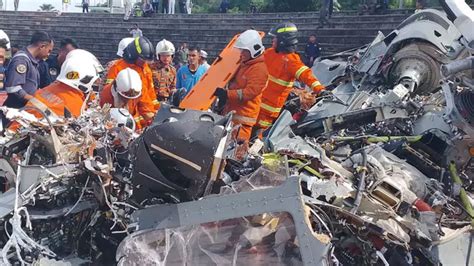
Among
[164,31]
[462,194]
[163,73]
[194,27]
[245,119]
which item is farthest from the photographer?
[164,31]

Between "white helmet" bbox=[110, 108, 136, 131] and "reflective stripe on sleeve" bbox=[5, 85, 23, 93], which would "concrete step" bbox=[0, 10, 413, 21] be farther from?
"white helmet" bbox=[110, 108, 136, 131]

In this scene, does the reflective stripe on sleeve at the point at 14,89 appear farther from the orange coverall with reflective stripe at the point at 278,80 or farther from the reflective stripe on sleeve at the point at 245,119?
the orange coverall with reflective stripe at the point at 278,80

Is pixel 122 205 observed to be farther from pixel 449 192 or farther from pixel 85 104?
pixel 449 192

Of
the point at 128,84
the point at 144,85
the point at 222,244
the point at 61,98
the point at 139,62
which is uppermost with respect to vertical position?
the point at 139,62

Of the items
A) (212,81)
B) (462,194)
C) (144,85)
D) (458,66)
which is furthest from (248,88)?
(462,194)

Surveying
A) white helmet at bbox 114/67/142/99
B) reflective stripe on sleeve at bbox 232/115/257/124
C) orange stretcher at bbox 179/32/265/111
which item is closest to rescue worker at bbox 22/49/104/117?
white helmet at bbox 114/67/142/99

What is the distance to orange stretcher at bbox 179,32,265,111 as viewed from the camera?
19.7 ft

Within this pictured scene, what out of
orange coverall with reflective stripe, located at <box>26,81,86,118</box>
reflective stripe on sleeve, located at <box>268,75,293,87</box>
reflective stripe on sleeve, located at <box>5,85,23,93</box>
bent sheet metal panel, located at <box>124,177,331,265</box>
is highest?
reflective stripe on sleeve, located at <box>268,75,293,87</box>

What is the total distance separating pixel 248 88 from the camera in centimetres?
570

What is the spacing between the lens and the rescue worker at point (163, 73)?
7.74 metres

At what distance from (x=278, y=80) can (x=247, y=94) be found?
777 mm

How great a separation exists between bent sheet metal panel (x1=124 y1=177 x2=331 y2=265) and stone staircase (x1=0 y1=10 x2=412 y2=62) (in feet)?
39.2

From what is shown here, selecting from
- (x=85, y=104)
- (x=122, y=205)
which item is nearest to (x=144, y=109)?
(x=85, y=104)

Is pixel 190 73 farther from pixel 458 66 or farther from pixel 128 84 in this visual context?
pixel 458 66
